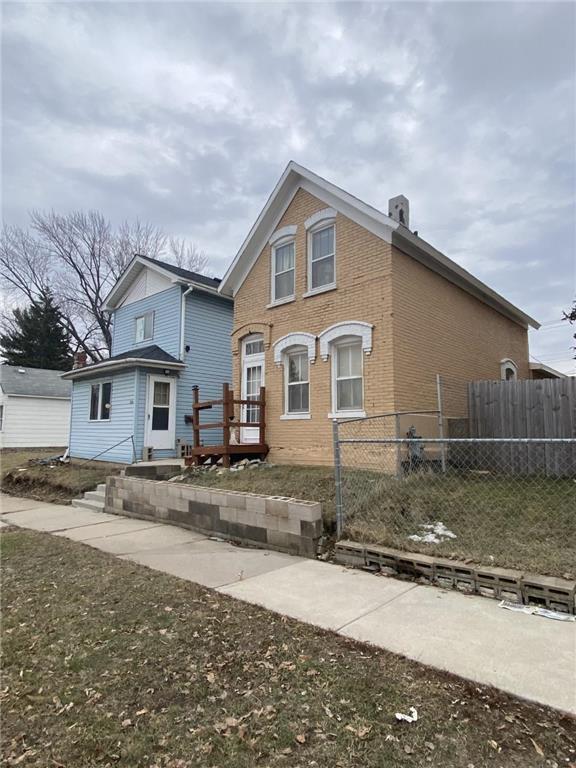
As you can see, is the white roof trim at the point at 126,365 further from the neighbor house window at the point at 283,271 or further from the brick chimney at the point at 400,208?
the brick chimney at the point at 400,208

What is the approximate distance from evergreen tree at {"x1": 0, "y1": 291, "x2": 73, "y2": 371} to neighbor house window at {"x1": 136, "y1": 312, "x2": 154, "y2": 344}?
20.1 metres

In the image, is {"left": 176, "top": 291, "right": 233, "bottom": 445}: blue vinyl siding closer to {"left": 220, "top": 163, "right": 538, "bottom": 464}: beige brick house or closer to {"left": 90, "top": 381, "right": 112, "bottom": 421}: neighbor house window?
{"left": 90, "top": 381, "right": 112, "bottom": 421}: neighbor house window

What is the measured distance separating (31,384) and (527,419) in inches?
1023

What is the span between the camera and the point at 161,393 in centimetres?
1459

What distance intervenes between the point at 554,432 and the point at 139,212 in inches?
1144

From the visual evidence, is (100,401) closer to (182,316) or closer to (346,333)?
(182,316)

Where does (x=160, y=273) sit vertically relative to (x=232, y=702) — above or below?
above

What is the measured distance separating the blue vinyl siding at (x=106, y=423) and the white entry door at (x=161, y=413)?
516 millimetres

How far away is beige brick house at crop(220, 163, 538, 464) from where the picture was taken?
920cm

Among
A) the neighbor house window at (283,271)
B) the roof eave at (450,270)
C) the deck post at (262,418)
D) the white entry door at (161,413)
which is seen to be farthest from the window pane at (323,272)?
the white entry door at (161,413)

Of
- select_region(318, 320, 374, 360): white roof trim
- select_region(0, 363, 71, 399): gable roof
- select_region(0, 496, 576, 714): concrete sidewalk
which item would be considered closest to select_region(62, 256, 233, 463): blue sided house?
select_region(318, 320, 374, 360): white roof trim

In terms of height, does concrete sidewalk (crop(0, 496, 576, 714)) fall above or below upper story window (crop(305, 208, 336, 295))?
below

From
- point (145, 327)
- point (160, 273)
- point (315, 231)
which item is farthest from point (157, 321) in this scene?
point (315, 231)

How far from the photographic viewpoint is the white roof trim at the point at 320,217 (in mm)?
10278
